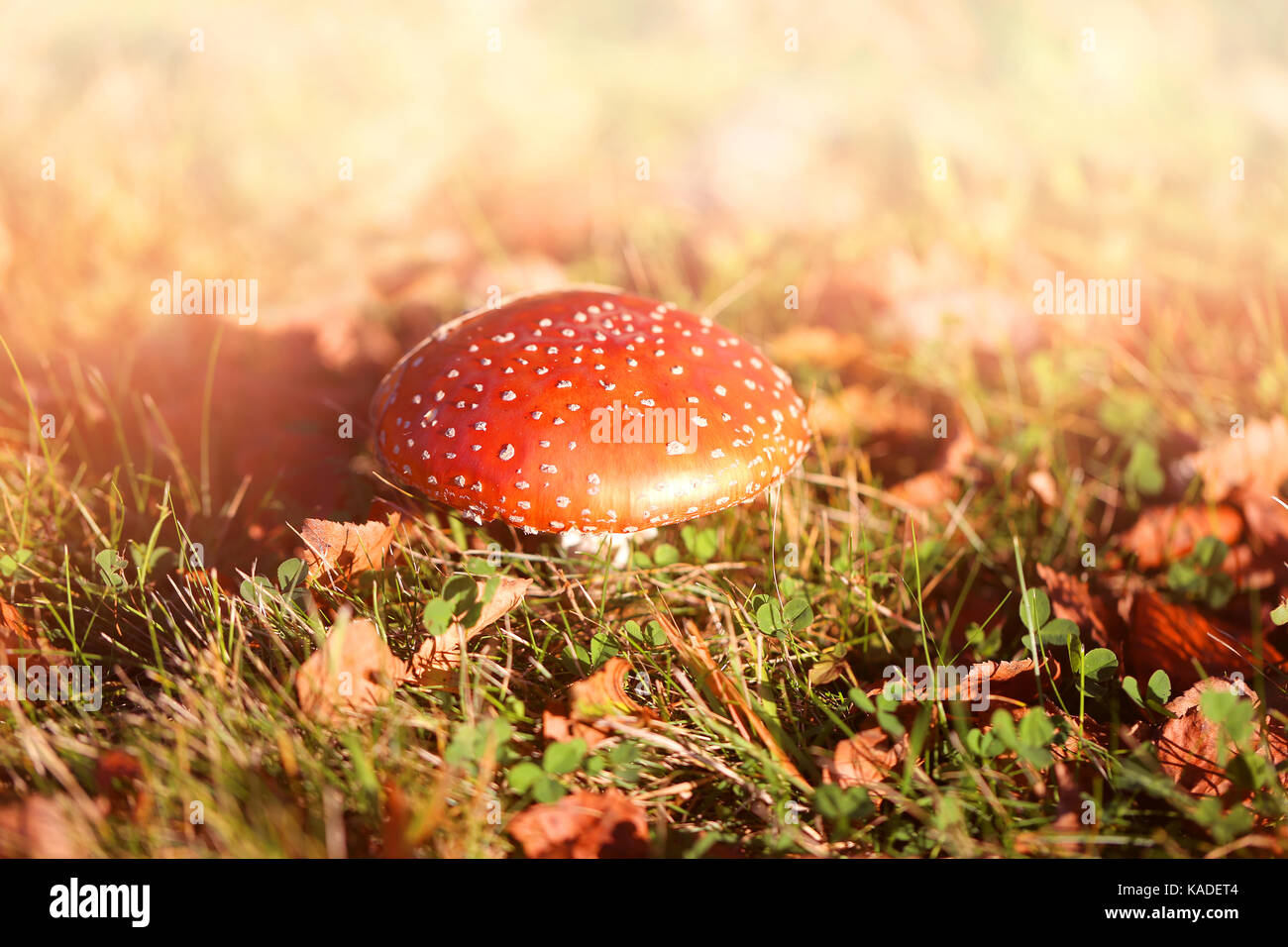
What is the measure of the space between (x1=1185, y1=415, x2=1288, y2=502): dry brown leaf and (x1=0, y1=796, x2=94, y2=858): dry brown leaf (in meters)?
3.87

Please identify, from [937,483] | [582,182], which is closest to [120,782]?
[937,483]

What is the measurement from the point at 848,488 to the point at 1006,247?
2726 millimetres

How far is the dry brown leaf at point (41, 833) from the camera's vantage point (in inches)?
66.2

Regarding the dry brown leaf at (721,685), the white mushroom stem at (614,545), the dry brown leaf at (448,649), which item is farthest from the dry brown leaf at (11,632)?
the dry brown leaf at (721,685)

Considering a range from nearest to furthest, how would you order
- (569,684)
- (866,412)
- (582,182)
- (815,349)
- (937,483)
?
(569,684)
(937,483)
(866,412)
(815,349)
(582,182)

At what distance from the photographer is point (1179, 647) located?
95.8 inches

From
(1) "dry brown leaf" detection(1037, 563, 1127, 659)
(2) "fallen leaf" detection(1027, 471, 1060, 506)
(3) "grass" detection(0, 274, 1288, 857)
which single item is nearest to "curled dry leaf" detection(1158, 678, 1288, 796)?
(3) "grass" detection(0, 274, 1288, 857)

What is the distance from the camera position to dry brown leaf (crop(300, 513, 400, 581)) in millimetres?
2377

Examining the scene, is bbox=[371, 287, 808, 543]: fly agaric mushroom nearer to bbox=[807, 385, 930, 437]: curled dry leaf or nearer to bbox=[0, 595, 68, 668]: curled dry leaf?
bbox=[0, 595, 68, 668]: curled dry leaf

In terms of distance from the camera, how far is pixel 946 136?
6.33 meters

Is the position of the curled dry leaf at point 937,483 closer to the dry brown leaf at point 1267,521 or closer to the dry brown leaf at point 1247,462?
the dry brown leaf at point 1247,462

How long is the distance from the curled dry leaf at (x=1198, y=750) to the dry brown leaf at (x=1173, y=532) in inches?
36.3

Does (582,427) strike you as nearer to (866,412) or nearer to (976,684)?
(976,684)

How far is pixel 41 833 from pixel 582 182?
5.02m
